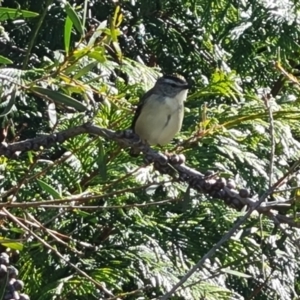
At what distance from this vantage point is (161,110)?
2.91 metres

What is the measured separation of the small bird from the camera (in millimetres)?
2699

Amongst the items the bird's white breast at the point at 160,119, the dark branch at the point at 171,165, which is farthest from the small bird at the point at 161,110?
the dark branch at the point at 171,165

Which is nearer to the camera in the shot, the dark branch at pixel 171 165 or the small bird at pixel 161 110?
the dark branch at pixel 171 165

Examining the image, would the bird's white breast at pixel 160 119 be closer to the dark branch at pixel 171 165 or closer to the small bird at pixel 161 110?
the small bird at pixel 161 110

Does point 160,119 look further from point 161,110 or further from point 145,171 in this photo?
point 145,171

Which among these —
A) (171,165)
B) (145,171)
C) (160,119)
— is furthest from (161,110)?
(171,165)

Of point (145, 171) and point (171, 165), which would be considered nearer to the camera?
point (171, 165)

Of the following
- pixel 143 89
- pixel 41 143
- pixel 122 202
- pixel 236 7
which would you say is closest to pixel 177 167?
pixel 41 143

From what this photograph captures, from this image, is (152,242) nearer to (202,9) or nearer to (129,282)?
(129,282)

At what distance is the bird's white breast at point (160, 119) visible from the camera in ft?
8.73

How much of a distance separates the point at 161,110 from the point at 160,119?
0.07 metres

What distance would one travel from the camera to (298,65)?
11.0ft

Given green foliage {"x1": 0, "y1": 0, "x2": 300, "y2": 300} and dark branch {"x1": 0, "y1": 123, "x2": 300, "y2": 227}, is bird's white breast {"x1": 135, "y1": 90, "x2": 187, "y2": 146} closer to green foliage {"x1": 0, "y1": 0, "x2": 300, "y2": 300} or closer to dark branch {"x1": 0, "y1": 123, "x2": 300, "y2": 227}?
green foliage {"x1": 0, "y1": 0, "x2": 300, "y2": 300}

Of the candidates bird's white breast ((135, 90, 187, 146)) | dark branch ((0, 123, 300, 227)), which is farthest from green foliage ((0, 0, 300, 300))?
dark branch ((0, 123, 300, 227))
